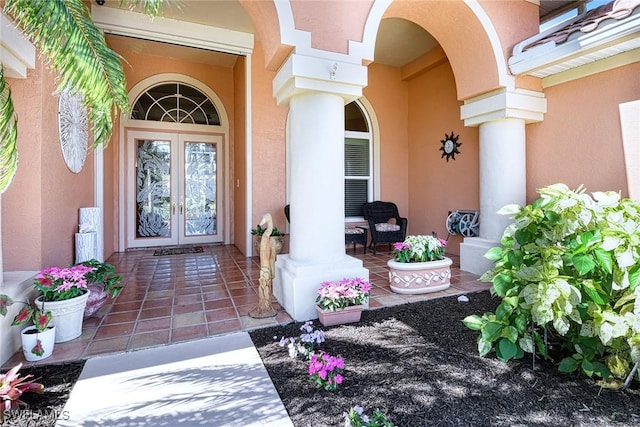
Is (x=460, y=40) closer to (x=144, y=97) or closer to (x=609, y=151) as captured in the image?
(x=609, y=151)

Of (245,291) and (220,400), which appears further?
(245,291)

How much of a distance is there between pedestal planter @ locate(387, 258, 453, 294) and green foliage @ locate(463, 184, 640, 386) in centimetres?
129

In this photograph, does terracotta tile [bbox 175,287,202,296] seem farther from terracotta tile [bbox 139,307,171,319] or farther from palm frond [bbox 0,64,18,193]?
palm frond [bbox 0,64,18,193]

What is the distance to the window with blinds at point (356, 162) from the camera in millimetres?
6441

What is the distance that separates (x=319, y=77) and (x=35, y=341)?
305cm

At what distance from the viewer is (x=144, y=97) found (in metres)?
6.18

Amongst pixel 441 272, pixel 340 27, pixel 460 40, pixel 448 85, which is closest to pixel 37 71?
pixel 340 27

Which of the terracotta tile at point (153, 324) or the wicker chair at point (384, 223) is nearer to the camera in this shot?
the terracotta tile at point (153, 324)

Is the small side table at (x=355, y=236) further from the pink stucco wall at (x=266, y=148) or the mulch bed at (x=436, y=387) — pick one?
the mulch bed at (x=436, y=387)

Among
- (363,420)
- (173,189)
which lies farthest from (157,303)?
(173,189)

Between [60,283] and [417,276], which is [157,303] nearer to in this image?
[60,283]

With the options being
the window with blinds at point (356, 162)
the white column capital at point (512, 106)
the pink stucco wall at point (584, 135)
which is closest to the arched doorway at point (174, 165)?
the window with blinds at point (356, 162)

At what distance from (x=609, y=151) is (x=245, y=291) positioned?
4.55 meters

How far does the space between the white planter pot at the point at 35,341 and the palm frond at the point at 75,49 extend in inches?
61.6
